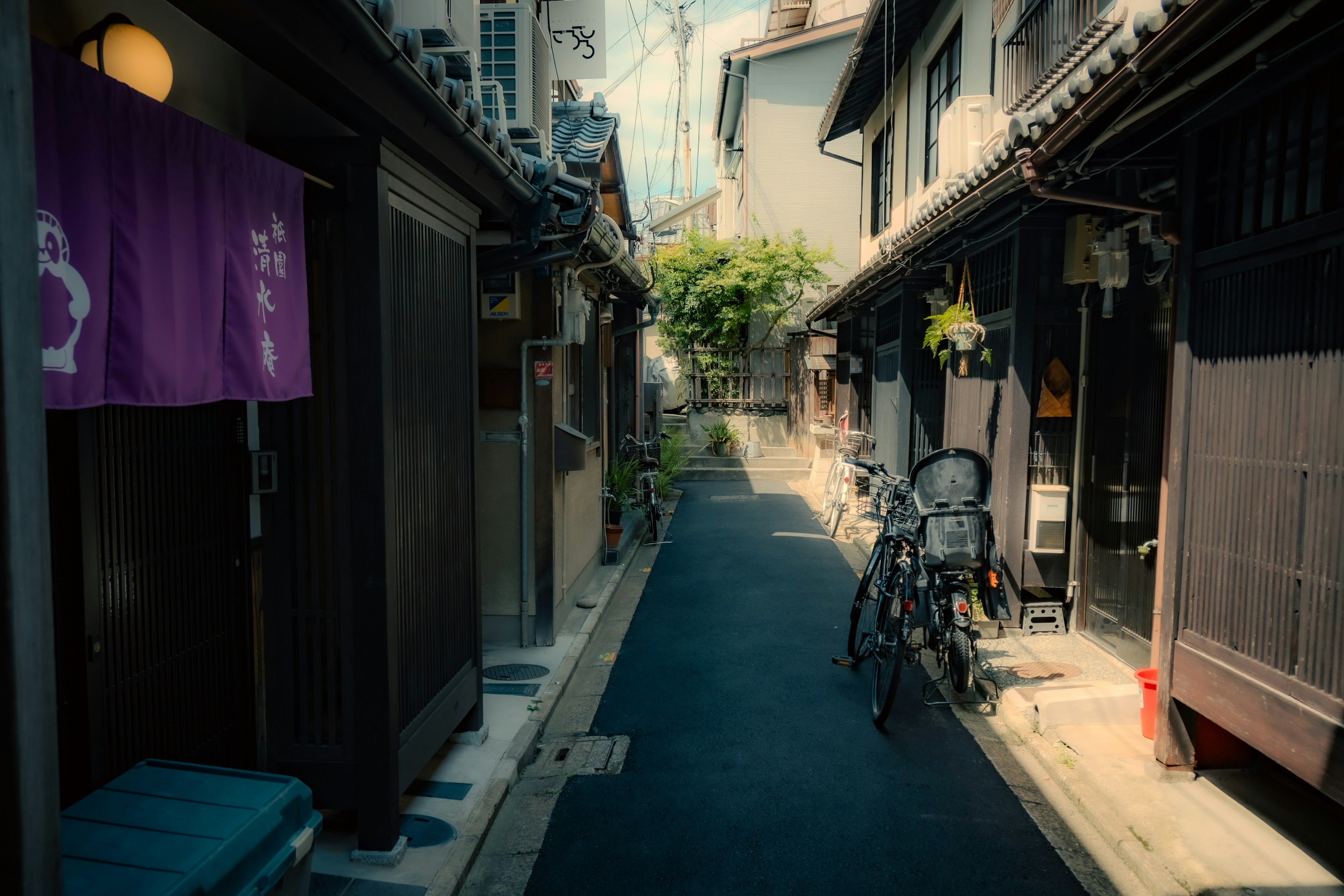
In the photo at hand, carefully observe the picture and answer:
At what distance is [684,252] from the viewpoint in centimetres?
2536

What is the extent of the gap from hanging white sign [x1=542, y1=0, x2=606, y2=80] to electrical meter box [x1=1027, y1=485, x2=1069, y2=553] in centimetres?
747

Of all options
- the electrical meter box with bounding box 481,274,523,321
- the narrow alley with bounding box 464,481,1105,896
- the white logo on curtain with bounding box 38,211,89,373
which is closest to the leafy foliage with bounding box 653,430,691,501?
the electrical meter box with bounding box 481,274,523,321

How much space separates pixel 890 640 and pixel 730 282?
19.3 meters

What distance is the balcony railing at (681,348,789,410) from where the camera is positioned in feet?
83.3

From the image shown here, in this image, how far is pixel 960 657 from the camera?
651 cm

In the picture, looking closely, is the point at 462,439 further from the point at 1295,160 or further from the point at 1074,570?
the point at 1074,570

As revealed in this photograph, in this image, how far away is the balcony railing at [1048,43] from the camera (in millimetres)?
6887

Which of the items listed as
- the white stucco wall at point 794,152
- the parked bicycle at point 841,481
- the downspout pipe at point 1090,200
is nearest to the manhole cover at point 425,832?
the downspout pipe at point 1090,200

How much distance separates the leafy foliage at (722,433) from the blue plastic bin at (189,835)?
66.5ft

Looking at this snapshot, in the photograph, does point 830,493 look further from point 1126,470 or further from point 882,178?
point 1126,470

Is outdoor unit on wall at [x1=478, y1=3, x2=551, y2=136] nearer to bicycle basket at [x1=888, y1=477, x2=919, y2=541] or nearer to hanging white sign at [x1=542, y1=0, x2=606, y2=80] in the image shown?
hanging white sign at [x1=542, y1=0, x2=606, y2=80]

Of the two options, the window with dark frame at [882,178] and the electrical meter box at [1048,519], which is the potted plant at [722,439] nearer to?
the window with dark frame at [882,178]

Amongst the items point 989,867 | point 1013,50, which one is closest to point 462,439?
point 989,867

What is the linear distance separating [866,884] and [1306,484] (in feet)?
9.97
